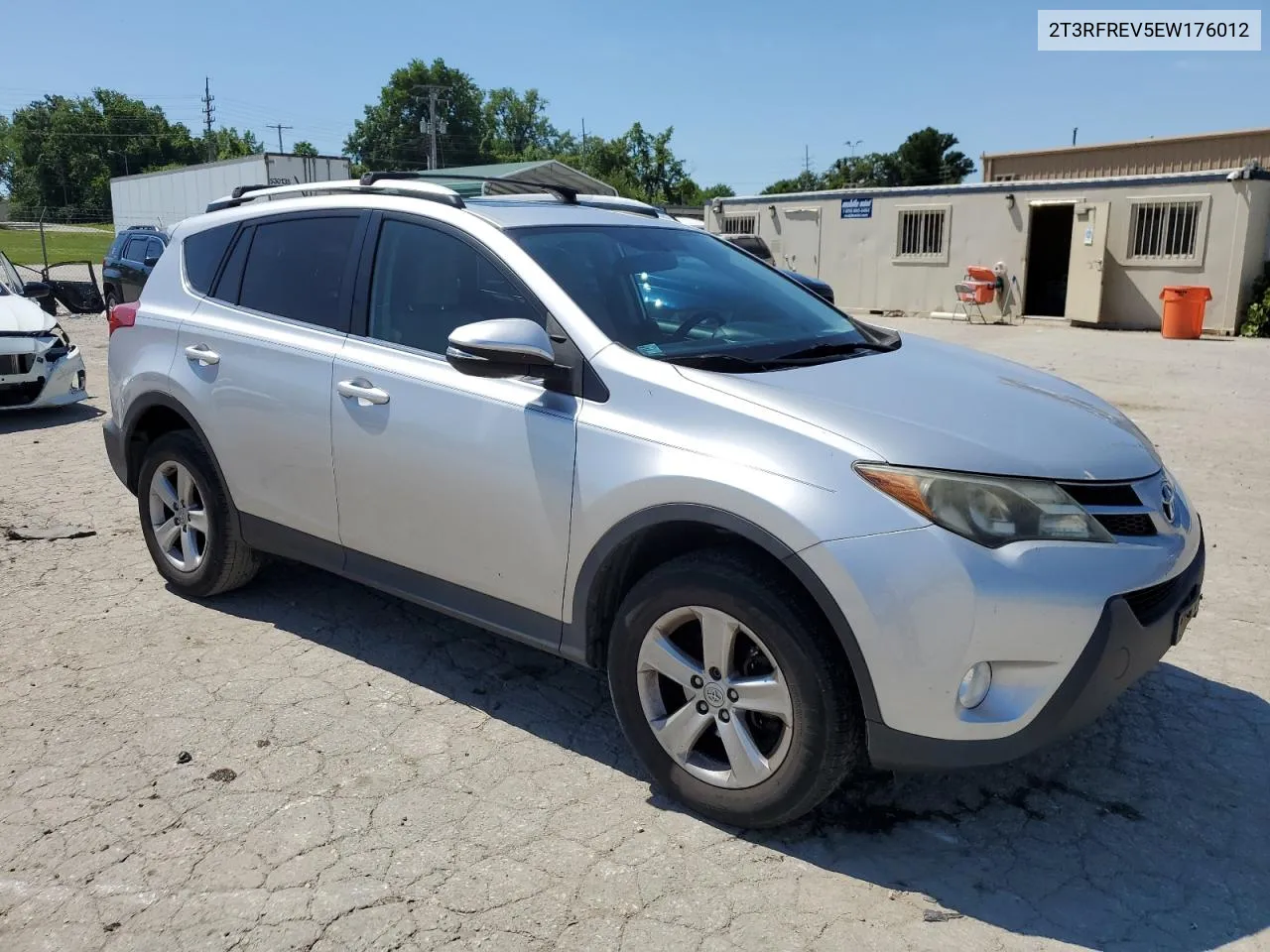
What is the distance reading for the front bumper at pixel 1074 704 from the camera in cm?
253

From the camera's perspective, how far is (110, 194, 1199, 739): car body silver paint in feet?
8.20

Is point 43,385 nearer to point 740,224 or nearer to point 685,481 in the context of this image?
point 685,481

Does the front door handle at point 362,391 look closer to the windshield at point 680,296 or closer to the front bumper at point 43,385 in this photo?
the windshield at point 680,296

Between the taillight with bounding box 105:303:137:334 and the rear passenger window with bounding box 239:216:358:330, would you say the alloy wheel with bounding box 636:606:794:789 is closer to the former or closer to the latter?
the rear passenger window with bounding box 239:216:358:330

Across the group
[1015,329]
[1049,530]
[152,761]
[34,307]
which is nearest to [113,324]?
[152,761]

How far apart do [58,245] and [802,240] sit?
4480 centimetres

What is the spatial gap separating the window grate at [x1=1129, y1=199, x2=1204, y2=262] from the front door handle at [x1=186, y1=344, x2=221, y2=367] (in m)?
18.0

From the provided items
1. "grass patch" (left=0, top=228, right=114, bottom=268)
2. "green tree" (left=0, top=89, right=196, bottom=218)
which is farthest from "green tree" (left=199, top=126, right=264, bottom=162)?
"grass patch" (left=0, top=228, right=114, bottom=268)

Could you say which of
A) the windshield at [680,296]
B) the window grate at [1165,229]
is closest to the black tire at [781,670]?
the windshield at [680,296]

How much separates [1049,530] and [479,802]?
1.81 m

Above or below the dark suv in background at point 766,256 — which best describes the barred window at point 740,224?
above

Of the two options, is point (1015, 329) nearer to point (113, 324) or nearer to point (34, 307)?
point (34, 307)

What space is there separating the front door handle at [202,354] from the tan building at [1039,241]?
16613 mm

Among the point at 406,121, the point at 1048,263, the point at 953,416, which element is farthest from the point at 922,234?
the point at 406,121
